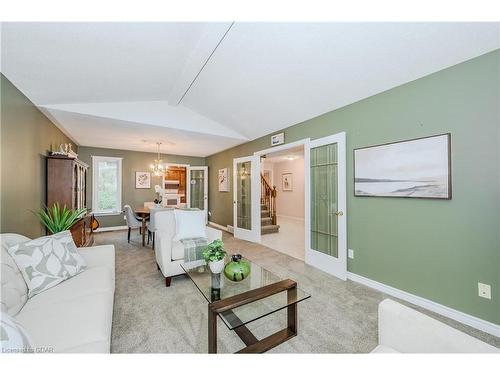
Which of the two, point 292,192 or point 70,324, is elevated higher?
point 292,192

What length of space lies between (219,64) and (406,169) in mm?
2525

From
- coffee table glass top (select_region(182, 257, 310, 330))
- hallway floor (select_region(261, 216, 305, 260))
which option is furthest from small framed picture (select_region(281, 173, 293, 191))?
coffee table glass top (select_region(182, 257, 310, 330))

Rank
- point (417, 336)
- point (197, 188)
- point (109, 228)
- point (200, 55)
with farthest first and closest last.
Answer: point (197, 188), point (109, 228), point (200, 55), point (417, 336)

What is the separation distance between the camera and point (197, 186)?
720 centimetres

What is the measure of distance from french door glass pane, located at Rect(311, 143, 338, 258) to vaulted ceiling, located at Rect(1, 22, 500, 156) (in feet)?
2.25

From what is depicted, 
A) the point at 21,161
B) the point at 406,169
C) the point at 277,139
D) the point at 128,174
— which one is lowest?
the point at 406,169

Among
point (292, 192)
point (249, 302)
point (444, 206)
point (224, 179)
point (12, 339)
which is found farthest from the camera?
point (292, 192)

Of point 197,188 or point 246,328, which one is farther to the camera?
point 197,188

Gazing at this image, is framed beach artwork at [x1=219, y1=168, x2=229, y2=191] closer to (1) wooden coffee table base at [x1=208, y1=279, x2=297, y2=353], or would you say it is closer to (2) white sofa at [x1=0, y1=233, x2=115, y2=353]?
(2) white sofa at [x1=0, y1=233, x2=115, y2=353]

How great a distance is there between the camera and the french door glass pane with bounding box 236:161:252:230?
495 centimetres

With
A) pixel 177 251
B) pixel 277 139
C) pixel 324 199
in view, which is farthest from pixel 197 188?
pixel 324 199

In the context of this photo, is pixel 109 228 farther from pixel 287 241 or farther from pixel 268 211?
pixel 287 241
